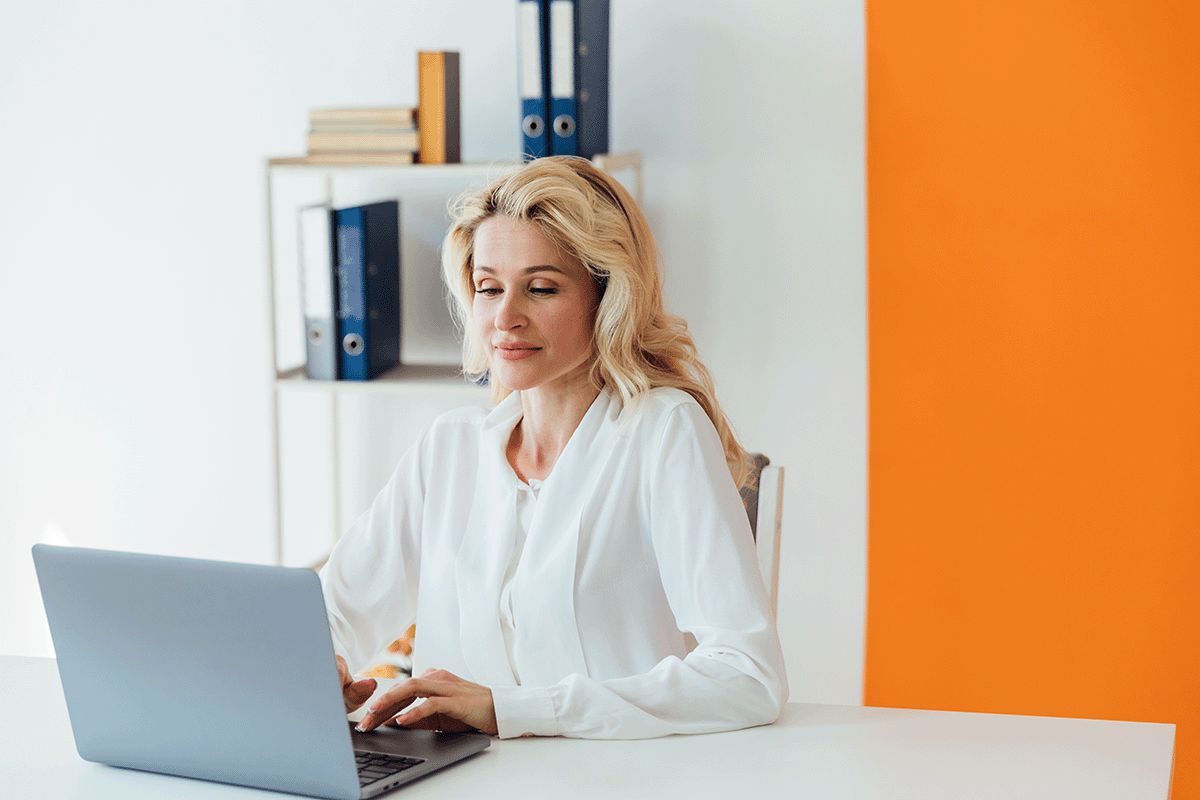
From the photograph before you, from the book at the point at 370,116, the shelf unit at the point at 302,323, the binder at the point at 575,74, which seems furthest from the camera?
the shelf unit at the point at 302,323

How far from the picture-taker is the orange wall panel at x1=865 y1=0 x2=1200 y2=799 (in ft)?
8.62

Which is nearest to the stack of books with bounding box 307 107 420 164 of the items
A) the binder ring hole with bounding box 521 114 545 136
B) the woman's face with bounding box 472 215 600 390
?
the binder ring hole with bounding box 521 114 545 136

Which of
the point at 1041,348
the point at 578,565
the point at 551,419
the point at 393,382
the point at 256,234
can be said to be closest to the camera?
the point at 578,565

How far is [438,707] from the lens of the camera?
1.40m

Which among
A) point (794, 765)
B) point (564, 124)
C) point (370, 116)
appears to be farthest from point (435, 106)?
point (794, 765)

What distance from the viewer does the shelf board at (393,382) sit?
277cm

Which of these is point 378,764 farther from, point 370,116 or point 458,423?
point 370,116

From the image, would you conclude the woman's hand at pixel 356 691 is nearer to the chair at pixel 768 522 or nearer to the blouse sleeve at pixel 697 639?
the blouse sleeve at pixel 697 639

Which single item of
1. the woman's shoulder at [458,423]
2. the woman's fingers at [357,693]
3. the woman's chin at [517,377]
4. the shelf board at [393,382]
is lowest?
the woman's fingers at [357,693]

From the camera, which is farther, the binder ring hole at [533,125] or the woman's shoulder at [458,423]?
the binder ring hole at [533,125]

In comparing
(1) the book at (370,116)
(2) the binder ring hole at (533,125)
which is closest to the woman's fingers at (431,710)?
(2) the binder ring hole at (533,125)

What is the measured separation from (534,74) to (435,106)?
231 millimetres

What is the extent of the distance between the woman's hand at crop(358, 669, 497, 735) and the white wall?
5.17 feet

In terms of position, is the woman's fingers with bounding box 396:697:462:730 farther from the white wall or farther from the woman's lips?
the white wall
